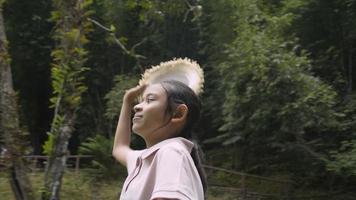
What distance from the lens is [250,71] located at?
912 centimetres

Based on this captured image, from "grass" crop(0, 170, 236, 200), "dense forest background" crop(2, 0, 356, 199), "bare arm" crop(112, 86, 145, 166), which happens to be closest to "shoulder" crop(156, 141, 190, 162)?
"bare arm" crop(112, 86, 145, 166)

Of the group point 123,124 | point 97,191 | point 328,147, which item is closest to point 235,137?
point 328,147

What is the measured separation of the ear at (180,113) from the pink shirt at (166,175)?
0.06m

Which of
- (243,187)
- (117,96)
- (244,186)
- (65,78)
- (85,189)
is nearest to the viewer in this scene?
(65,78)

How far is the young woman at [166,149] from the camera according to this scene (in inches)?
49.1

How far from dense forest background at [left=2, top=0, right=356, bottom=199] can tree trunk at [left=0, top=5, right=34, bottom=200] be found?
1.12 meters

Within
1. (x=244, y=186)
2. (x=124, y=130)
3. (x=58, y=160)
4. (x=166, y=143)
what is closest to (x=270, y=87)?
(x=244, y=186)

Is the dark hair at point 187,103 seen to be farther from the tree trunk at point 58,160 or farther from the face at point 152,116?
the tree trunk at point 58,160

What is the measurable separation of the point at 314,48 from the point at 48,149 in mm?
7555

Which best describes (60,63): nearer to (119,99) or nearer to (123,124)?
(123,124)

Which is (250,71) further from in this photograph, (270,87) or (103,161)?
(103,161)

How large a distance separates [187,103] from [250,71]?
7.74 meters

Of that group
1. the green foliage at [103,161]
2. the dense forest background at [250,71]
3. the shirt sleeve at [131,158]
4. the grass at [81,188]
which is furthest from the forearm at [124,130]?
the green foliage at [103,161]

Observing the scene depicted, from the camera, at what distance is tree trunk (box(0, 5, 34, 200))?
4.57 meters
